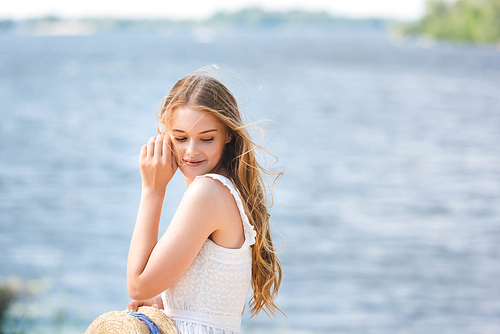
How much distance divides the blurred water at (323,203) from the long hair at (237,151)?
0.99 feet

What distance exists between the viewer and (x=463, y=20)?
10400 cm

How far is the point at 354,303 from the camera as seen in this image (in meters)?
12.3

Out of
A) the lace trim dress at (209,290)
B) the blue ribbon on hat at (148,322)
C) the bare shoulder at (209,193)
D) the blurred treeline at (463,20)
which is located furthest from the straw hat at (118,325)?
the blurred treeline at (463,20)

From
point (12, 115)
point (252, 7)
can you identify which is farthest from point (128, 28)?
point (12, 115)

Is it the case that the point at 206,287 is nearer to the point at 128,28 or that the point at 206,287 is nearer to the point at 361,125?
the point at 361,125

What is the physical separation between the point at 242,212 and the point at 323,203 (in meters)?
17.1

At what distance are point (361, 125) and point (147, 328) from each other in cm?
3473

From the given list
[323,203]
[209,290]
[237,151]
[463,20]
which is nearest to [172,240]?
[209,290]

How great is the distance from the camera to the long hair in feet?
6.51

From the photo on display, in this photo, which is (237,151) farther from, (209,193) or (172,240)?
(172,240)

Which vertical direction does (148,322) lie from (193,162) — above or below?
below

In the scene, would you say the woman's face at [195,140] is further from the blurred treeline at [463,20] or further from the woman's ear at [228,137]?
the blurred treeline at [463,20]

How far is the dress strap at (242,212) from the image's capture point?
1902 millimetres

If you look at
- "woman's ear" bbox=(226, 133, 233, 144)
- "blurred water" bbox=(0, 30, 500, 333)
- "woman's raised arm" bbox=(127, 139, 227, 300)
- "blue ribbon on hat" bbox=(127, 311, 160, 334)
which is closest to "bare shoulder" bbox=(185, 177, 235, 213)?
"woman's raised arm" bbox=(127, 139, 227, 300)
